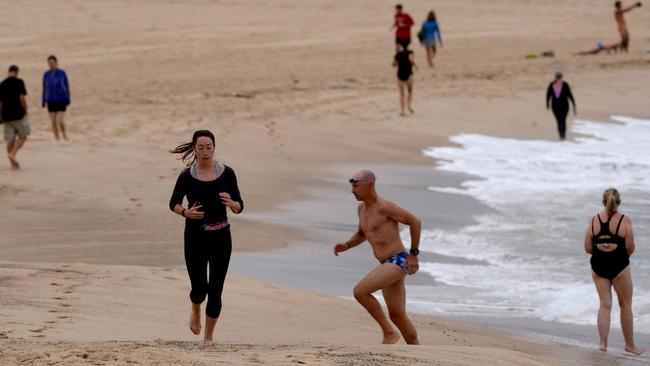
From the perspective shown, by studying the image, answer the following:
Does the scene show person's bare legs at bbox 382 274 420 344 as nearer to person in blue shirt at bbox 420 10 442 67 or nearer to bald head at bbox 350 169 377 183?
bald head at bbox 350 169 377 183

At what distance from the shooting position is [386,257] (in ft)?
26.7

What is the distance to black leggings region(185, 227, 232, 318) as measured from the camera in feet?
24.8

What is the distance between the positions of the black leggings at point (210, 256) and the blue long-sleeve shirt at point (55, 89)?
36.7ft

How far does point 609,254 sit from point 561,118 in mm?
12373

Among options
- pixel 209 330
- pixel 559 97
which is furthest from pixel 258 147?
pixel 209 330

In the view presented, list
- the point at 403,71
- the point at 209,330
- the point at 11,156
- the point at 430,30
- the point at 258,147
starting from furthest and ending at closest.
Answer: the point at 430,30 < the point at 403,71 < the point at 258,147 < the point at 11,156 < the point at 209,330

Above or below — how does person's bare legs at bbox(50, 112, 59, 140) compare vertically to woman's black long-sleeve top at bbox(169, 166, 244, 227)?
below

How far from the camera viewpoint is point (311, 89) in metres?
25.3

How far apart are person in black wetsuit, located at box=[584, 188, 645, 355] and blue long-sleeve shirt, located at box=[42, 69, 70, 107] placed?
419 inches

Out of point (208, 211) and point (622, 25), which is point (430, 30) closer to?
point (622, 25)

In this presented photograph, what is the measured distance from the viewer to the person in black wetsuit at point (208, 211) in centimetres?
751

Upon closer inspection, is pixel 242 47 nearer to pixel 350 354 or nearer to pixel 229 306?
pixel 229 306

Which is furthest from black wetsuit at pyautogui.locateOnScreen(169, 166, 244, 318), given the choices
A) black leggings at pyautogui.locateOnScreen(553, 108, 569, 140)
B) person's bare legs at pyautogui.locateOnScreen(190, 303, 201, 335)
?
black leggings at pyautogui.locateOnScreen(553, 108, 569, 140)

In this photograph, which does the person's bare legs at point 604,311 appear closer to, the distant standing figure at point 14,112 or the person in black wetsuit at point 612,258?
the person in black wetsuit at point 612,258
